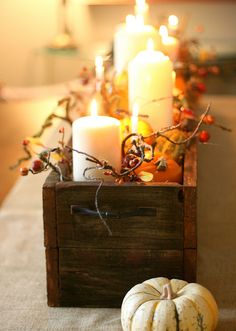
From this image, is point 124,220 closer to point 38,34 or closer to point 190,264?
point 190,264

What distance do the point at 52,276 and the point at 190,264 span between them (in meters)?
0.19

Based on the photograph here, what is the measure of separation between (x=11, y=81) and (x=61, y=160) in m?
3.59

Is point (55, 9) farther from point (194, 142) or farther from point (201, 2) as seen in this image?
point (194, 142)

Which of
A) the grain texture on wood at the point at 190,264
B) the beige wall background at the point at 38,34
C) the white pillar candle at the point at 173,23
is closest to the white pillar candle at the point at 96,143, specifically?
the grain texture on wood at the point at 190,264

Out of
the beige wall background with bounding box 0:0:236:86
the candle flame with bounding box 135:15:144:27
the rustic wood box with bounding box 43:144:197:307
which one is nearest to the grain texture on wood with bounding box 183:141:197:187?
the rustic wood box with bounding box 43:144:197:307

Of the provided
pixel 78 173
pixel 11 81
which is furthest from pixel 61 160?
pixel 11 81

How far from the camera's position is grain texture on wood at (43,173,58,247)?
77cm

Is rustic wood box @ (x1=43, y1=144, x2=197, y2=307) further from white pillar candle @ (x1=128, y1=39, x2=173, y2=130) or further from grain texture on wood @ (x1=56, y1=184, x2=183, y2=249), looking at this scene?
white pillar candle @ (x1=128, y1=39, x2=173, y2=130)

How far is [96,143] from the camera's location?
80 centimetres

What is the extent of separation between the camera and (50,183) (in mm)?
781

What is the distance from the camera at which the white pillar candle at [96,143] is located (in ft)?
2.63

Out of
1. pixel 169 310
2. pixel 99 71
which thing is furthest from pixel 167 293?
pixel 99 71

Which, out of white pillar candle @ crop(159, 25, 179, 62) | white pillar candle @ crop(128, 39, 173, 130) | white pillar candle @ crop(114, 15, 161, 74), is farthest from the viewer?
white pillar candle @ crop(159, 25, 179, 62)

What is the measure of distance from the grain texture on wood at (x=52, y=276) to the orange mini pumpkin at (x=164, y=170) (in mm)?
164
